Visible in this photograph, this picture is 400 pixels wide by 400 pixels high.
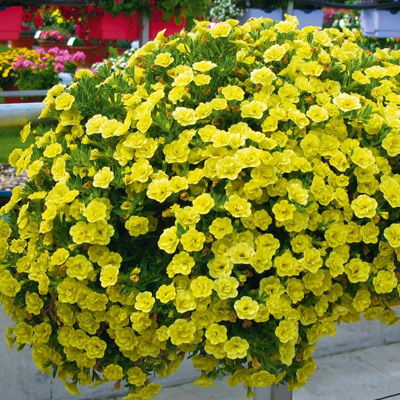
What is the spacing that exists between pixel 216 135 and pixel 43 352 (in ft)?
2.52

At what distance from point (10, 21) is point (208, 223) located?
19.1 feet

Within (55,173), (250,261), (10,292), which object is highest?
(55,173)

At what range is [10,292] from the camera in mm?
1891

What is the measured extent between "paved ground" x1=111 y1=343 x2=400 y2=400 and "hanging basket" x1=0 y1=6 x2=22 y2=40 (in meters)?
4.97

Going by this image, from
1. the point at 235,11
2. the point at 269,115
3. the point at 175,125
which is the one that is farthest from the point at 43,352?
the point at 235,11

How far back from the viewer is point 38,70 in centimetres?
742

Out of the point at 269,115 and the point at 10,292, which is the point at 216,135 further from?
the point at 10,292

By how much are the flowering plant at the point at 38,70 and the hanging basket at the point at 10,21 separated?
0.37 m

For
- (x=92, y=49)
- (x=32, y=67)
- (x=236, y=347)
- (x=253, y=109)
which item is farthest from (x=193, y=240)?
(x=92, y=49)

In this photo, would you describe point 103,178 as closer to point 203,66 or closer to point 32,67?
point 203,66

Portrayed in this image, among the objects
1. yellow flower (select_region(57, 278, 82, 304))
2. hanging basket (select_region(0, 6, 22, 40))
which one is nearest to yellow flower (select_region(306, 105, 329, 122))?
yellow flower (select_region(57, 278, 82, 304))

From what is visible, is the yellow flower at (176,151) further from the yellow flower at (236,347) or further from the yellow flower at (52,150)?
the yellow flower at (236,347)

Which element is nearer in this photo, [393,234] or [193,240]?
[193,240]

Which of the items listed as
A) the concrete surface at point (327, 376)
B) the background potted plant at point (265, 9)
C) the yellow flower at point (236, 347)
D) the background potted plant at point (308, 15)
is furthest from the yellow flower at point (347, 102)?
the background potted plant at point (308, 15)
